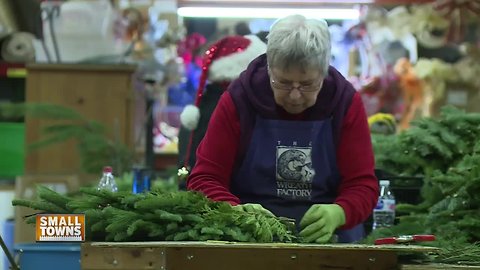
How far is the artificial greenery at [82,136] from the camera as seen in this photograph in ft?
16.9

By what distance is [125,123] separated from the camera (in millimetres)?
5598

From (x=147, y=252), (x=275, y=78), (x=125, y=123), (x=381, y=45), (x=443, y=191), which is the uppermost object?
(x=381, y=45)

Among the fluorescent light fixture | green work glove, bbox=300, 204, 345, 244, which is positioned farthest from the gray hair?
the fluorescent light fixture

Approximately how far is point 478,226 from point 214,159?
780 mm

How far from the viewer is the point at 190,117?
340cm

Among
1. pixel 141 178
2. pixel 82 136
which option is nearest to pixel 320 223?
pixel 141 178

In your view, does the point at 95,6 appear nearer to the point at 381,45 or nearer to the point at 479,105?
the point at 381,45

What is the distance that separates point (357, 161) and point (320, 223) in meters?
0.32

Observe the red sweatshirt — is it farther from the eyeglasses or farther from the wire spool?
the wire spool

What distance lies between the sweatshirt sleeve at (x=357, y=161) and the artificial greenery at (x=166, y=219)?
406mm

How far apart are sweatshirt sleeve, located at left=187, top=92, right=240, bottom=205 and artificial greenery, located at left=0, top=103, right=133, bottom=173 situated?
2655 millimetres

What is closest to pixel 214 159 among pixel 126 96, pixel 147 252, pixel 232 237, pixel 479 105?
pixel 232 237

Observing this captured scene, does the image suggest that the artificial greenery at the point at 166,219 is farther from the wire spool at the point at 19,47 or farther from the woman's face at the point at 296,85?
the wire spool at the point at 19,47

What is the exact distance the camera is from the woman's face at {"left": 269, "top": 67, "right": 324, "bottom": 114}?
2.22 m
